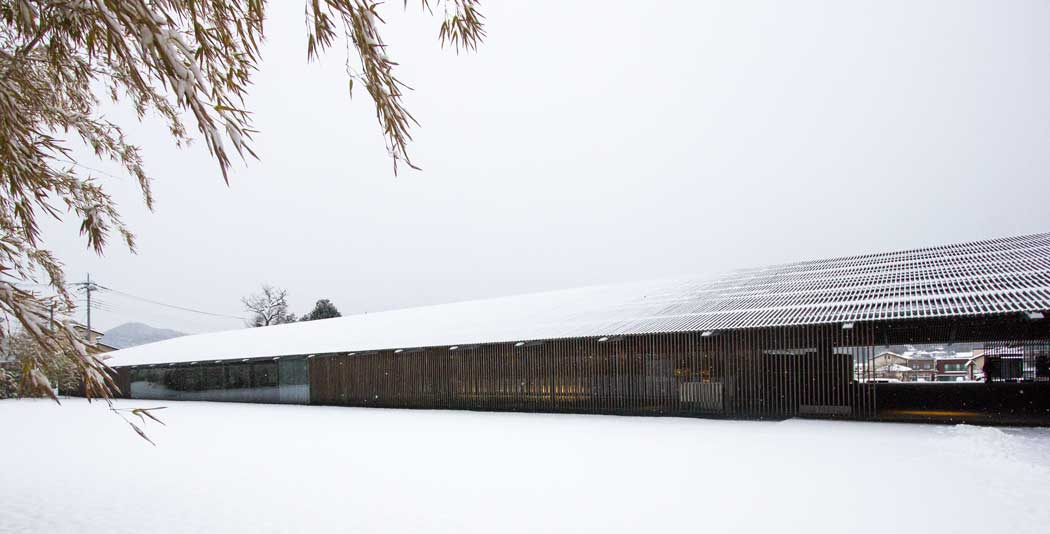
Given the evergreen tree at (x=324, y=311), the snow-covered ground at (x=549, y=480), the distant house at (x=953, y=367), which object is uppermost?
the evergreen tree at (x=324, y=311)

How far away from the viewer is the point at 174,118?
559 centimetres

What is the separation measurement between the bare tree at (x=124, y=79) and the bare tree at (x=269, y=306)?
53.3 m

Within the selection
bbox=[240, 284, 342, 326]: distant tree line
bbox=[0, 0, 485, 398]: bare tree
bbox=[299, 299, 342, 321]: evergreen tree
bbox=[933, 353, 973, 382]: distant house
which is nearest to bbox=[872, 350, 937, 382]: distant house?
bbox=[933, 353, 973, 382]: distant house

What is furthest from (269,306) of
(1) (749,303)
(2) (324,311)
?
(1) (749,303)

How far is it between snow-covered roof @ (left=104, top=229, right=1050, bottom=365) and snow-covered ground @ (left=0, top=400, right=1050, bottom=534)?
212cm

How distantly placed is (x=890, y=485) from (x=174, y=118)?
Answer: 287 inches

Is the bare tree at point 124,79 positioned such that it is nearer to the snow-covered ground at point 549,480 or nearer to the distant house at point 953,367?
the snow-covered ground at point 549,480

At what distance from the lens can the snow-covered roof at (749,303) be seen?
10.7 meters

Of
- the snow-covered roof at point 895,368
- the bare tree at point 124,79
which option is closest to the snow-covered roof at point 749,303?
the snow-covered roof at point 895,368

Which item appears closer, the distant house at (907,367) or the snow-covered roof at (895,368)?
the distant house at (907,367)

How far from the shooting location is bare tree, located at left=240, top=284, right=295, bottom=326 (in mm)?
55688

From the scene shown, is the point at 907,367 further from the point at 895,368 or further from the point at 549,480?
the point at 549,480

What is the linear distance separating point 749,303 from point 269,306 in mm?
50739

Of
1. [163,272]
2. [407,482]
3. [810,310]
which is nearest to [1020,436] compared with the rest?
[810,310]
